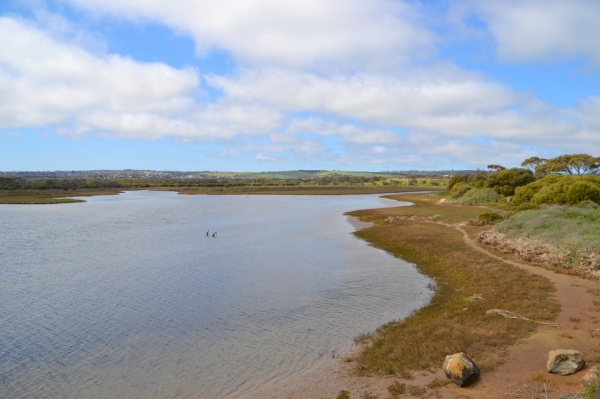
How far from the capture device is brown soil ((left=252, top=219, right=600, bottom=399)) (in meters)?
8.59

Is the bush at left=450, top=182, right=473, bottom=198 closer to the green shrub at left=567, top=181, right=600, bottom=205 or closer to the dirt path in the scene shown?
the green shrub at left=567, top=181, right=600, bottom=205

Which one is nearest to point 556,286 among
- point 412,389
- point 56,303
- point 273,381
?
point 412,389

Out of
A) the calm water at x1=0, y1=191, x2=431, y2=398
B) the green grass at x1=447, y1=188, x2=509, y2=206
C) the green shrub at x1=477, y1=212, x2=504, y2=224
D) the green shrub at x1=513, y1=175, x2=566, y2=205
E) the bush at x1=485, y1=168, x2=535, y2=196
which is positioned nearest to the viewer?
the calm water at x1=0, y1=191, x2=431, y2=398

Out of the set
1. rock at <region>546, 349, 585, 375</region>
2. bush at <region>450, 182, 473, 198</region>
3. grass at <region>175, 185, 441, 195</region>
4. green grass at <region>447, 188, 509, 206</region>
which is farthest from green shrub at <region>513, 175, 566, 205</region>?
grass at <region>175, 185, 441, 195</region>

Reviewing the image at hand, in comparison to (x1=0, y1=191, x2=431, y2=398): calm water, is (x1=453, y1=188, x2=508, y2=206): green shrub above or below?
above

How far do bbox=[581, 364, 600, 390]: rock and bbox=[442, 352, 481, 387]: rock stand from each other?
6.25 ft

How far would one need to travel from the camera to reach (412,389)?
902 centimetres

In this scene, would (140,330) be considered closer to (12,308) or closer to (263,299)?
(263,299)

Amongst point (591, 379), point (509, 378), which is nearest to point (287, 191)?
point (509, 378)

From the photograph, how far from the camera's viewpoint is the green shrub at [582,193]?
1458 inches

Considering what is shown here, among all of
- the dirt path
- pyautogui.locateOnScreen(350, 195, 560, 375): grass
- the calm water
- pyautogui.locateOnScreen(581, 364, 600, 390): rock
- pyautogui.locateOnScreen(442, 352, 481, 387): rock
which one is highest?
pyautogui.locateOnScreen(581, 364, 600, 390): rock

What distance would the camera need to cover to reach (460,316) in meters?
13.8

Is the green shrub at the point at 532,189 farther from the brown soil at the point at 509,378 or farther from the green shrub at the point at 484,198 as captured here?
the brown soil at the point at 509,378

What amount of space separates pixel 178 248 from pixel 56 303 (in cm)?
1313
